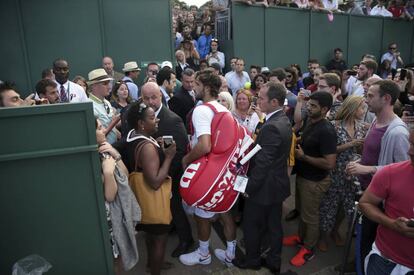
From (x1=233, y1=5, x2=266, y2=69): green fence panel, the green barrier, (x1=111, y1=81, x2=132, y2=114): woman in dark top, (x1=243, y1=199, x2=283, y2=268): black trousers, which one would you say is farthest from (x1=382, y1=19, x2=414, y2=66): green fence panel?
(x1=243, y1=199, x2=283, y2=268): black trousers

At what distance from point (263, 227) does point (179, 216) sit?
0.99 meters

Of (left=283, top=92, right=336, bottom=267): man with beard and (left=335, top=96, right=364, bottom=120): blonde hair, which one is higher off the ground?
(left=335, top=96, right=364, bottom=120): blonde hair

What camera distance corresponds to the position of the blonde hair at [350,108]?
12.0 feet

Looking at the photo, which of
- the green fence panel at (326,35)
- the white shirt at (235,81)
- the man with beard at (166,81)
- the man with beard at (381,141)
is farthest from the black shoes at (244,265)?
the green fence panel at (326,35)

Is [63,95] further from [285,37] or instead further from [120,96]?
[285,37]

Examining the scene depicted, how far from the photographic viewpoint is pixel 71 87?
5.25m

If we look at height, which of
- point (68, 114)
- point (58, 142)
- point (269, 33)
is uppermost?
point (269, 33)

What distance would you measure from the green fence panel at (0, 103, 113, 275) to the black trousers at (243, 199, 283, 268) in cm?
143

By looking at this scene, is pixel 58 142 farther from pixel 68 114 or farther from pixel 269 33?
pixel 269 33

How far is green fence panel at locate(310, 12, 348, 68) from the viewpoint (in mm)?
10914

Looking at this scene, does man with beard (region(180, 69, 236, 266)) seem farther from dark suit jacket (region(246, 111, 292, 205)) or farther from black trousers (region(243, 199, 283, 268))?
dark suit jacket (region(246, 111, 292, 205))

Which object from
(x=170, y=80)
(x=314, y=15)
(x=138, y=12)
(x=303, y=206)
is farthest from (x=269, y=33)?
(x=303, y=206)

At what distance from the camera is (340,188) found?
3641 millimetres

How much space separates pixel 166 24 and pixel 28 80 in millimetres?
3457
